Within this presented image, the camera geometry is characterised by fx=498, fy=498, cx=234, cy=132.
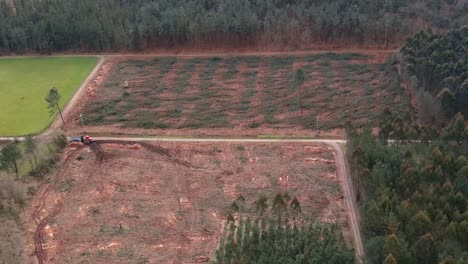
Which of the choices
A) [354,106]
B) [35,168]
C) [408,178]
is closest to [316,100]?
[354,106]

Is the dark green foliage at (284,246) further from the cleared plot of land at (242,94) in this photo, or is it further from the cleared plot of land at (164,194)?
the cleared plot of land at (242,94)

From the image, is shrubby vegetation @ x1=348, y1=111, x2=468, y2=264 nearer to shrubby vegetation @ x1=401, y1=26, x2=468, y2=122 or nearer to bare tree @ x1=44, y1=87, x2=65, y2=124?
shrubby vegetation @ x1=401, y1=26, x2=468, y2=122

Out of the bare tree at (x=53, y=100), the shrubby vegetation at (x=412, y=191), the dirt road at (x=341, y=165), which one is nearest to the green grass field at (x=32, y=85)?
the bare tree at (x=53, y=100)

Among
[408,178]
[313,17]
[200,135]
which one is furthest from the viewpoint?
[313,17]

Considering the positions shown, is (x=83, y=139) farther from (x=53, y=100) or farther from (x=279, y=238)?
(x=279, y=238)

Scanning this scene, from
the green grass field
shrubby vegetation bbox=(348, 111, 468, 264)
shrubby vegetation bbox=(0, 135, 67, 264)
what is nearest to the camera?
shrubby vegetation bbox=(348, 111, 468, 264)

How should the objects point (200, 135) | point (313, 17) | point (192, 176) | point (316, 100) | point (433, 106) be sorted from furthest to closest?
point (313, 17) → point (316, 100) → point (200, 135) → point (433, 106) → point (192, 176)

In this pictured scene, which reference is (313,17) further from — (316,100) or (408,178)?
(408,178)

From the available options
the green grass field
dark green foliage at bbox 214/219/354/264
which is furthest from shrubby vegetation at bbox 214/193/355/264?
the green grass field
